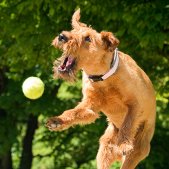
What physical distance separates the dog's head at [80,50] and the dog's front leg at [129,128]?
48 centimetres

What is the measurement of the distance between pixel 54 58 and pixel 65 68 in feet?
19.3

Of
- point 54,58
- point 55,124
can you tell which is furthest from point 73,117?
point 54,58

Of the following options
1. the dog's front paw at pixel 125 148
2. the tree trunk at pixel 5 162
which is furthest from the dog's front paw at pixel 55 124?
the tree trunk at pixel 5 162

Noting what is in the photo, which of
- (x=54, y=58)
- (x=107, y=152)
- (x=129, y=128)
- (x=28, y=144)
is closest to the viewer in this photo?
(x=129, y=128)

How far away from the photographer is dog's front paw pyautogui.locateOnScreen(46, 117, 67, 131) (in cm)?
476

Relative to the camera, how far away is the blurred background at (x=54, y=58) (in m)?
9.41

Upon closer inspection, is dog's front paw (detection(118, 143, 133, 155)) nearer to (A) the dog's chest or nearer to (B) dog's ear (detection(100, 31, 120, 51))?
(A) the dog's chest

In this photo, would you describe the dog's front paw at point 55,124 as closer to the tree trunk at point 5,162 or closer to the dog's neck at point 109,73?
the dog's neck at point 109,73

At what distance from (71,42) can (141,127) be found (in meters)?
1.25

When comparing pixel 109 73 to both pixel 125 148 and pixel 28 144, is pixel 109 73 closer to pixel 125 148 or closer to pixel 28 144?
pixel 125 148

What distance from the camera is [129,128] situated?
5059 millimetres

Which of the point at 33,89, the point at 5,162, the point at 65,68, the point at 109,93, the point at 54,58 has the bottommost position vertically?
the point at 5,162

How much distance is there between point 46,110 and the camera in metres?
12.4

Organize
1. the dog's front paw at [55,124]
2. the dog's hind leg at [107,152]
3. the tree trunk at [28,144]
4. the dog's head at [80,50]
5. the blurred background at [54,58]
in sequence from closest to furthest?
the dog's head at [80,50] → the dog's front paw at [55,124] → the dog's hind leg at [107,152] → the blurred background at [54,58] → the tree trunk at [28,144]
